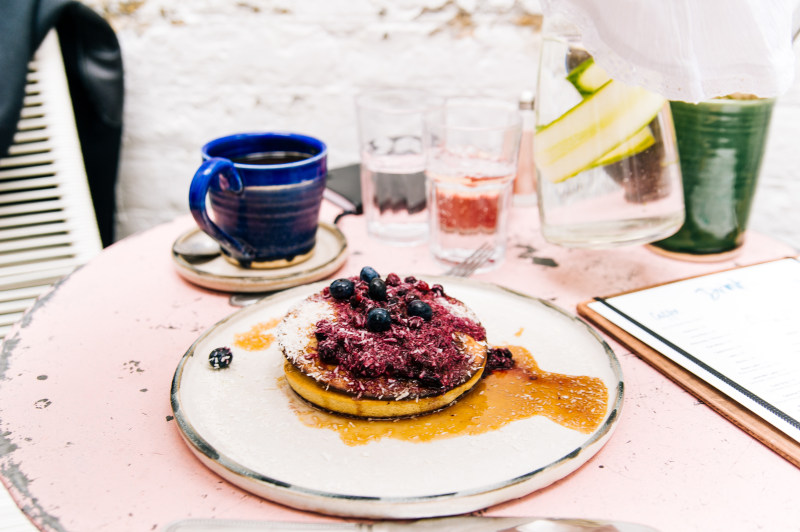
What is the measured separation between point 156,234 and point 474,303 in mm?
690

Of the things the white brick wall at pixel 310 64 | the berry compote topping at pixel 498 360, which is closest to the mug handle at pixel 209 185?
the berry compote topping at pixel 498 360

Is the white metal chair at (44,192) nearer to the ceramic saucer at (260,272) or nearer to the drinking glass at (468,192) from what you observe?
the ceramic saucer at (260,272)

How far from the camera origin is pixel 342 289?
792mm

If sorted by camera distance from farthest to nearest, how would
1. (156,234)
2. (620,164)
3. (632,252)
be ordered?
(156,234) → (632,252) → (620,164)

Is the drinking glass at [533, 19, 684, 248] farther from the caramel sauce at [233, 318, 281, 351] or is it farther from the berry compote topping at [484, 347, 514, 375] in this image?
the caramel sauce at [233, 318, 281, 351]

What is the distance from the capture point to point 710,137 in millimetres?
1038

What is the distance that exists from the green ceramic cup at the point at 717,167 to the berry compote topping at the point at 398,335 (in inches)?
21.3

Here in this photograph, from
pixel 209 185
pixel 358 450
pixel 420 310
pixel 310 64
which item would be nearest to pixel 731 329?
pixel 420 310

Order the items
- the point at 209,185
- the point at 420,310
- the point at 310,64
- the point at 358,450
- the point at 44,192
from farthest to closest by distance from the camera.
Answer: the point at 310,64 → the point at 44,192 → the point at 209,185 → the point at 420,310 → the point at 358,450

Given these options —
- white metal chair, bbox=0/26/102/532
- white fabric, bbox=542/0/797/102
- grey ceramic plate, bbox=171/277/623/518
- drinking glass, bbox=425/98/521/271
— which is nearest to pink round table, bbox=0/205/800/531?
grey ceramic plate, bbox=171/277/623/518

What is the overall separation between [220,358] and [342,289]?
0.17 metres

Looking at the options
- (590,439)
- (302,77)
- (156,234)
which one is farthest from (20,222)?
(590,439)

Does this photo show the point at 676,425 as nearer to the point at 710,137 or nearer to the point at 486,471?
the point at 486,471

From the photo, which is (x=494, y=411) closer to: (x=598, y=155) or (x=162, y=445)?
(x=162, y=445)
